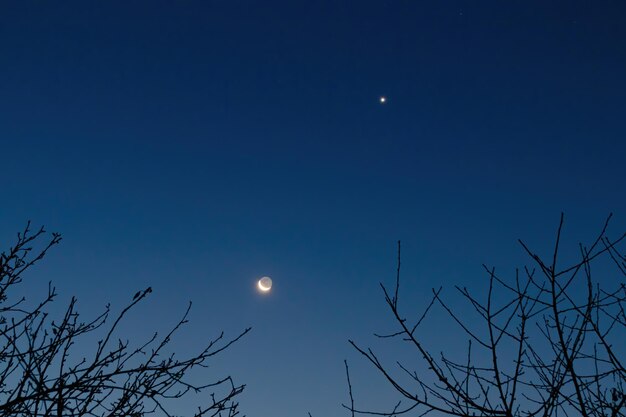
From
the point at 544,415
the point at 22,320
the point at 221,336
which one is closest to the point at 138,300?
the point at 221,336

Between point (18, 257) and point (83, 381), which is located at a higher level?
point (18, 257)

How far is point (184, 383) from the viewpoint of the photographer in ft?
10.1

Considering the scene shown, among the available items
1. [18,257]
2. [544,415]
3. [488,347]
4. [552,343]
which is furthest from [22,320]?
[552,343]

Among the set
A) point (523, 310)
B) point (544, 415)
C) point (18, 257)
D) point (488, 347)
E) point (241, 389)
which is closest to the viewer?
point (544, 415)

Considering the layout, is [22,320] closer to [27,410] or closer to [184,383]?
[27,410]

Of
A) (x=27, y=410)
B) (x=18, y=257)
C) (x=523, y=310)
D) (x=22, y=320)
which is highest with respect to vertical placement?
(x=18, y=257)

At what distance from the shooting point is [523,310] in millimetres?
2900

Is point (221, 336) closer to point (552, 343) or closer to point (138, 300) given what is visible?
point (138, 300)

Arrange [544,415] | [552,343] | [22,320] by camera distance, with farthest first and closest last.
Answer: [22,320] → [552,343] → [544,415]

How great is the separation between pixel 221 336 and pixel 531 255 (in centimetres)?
215

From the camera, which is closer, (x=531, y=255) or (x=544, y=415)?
(x=544, y=415)

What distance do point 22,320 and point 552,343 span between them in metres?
4.37

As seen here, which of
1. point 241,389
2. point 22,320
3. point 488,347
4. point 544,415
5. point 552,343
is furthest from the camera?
point 22,320

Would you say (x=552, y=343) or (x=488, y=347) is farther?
(x=552, y=343)
